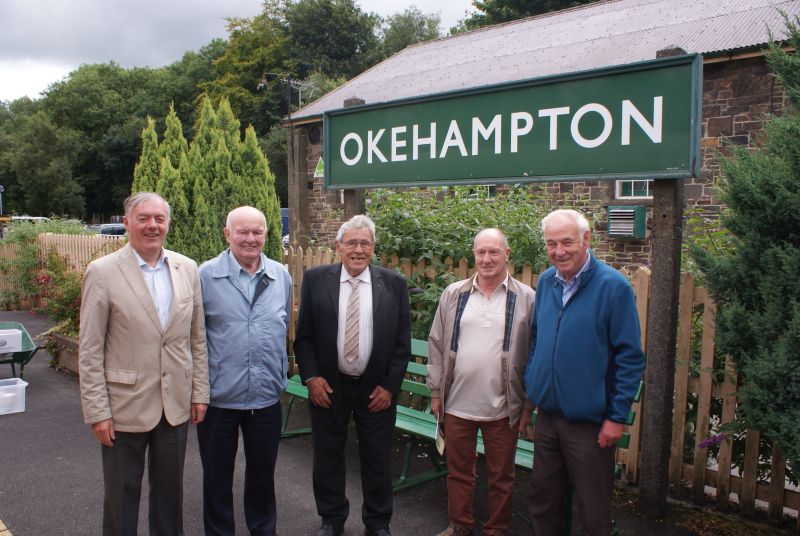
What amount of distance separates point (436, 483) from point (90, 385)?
8.26 ft

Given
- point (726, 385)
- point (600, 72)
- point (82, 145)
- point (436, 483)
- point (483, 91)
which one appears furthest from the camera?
point (82, 145)

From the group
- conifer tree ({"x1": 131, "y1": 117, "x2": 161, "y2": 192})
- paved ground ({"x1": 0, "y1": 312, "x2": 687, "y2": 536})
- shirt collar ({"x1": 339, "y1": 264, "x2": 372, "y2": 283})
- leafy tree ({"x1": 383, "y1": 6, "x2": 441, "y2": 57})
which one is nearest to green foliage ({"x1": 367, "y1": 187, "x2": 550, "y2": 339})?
paved ground ({"x1": 0, "y1": 312, "x2": 687, "y2": 536})

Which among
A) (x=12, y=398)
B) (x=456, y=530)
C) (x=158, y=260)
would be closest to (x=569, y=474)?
(x=456, y=530)

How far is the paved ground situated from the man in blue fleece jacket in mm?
894

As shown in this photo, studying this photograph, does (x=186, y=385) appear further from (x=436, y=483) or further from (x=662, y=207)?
(x=662, y=207)

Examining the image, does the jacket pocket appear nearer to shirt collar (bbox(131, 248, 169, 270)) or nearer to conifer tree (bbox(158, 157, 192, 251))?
shirt collar (bbox(131, 248, 169, 270))

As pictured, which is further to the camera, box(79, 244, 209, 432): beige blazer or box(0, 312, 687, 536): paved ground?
box(0, 312, 687, 536): paved ground

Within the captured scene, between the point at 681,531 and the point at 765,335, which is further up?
the point at 765,335

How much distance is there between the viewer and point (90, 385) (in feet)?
9.77

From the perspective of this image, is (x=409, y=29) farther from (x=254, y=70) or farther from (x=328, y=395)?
(x=328, y=395)

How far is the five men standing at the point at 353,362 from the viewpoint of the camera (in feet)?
11.8

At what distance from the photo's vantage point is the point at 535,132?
158 inches

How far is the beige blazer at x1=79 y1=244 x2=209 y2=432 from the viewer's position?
9.78 ft

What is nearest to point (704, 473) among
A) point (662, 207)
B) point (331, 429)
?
point (662, 207)
